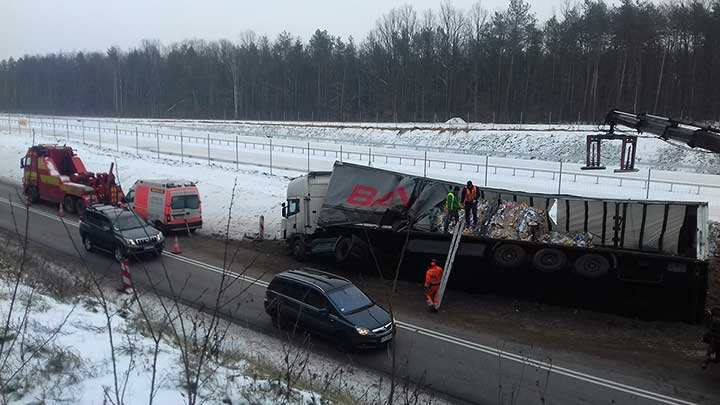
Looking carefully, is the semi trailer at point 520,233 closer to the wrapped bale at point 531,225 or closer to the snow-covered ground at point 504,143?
the wrapped bale at point 531,225

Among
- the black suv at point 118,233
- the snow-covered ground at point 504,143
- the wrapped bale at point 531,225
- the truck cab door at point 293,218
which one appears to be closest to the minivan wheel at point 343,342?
the wrapped bale at point 531,225

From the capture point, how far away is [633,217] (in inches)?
590

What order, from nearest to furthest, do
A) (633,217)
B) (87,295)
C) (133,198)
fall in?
1. (87,295)
2. (633,217)
3. (133,198)

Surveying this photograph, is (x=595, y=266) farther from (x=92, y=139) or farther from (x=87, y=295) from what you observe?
(x=92, y=139)

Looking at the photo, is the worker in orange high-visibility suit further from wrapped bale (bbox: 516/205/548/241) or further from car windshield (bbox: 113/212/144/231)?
car windshield (bbox: 113/212/144/231)

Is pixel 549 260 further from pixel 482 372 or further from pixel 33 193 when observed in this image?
pixel 33 193

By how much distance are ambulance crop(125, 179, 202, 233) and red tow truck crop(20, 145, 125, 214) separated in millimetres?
2786

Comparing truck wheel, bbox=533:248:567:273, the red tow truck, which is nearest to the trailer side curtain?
truck wheel, bbox=533:248:567:273

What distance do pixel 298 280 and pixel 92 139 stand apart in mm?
55134

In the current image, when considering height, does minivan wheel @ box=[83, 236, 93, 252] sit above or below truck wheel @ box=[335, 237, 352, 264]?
below

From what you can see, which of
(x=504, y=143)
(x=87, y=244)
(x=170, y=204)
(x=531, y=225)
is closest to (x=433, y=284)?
(x=531, y=225)

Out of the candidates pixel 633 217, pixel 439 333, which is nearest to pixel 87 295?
pixel 439 333

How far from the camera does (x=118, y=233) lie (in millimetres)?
17328

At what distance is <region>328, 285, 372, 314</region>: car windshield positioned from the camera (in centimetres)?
1173
